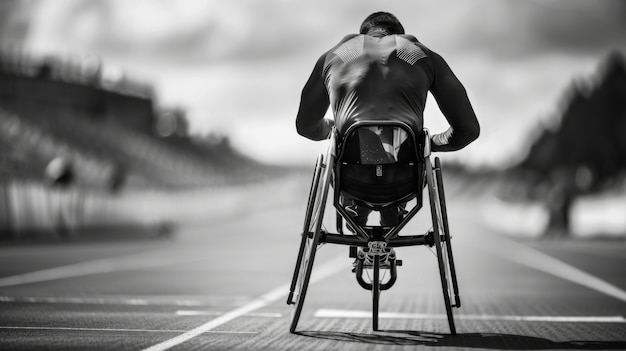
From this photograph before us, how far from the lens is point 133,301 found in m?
8.97

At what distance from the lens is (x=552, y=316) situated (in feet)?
25.2

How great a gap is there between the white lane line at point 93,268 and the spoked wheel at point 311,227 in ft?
20.6

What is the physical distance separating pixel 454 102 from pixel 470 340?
1.41 m

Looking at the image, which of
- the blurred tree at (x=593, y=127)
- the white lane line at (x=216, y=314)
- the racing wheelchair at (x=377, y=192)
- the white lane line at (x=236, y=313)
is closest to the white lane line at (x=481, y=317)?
the white lane line at (x=216, y=314)

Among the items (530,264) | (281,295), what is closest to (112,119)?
(530,264)

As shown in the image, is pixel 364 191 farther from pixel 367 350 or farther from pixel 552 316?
pixel 552 316

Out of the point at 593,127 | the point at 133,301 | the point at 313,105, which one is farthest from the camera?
the point at 593,127

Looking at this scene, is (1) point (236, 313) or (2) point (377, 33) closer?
(2) point (377, 33)

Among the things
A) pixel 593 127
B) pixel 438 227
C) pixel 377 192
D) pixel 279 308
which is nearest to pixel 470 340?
pixel 438 227

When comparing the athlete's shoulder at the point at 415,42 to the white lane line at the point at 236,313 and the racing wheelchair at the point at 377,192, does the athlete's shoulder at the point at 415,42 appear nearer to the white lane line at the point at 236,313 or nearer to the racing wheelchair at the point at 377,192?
the racing wheelchair at the point at 377,192

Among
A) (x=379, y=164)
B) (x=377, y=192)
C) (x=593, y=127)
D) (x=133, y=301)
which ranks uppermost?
(x=593, y=127)

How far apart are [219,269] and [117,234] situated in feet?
64.1

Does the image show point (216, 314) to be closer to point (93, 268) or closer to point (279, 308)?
point (279, 308)

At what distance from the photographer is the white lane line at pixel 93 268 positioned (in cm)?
1208
